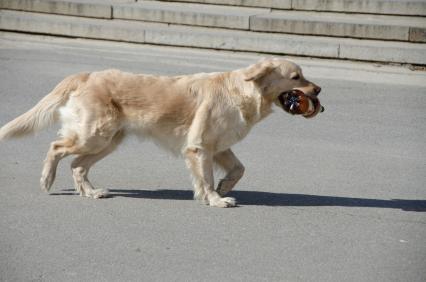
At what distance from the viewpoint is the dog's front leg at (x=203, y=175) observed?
7320 mm

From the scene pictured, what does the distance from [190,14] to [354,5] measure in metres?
2.79

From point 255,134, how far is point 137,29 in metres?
5.88

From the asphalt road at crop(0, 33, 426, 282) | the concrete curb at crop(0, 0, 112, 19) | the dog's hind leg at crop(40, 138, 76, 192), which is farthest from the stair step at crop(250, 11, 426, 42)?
the dog's hind leg at crop(40, 138, 76, 192)

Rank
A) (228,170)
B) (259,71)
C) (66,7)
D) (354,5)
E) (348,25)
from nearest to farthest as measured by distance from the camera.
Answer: (259,71) → (228,170) → (348,25) → (354,5) → (66,7)

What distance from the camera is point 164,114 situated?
743cm

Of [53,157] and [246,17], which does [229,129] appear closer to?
[53,157]

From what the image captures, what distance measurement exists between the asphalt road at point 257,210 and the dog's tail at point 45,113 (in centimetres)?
47

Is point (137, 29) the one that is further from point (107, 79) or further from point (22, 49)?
point (107, 79)

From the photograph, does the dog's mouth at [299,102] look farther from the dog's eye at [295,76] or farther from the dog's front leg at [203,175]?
the dog's front leg at [203,175]

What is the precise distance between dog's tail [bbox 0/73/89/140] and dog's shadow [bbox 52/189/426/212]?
82cm

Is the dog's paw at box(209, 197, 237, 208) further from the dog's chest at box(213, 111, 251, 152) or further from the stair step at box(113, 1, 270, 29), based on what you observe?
the stair step at box(113, 1, 270, 29)

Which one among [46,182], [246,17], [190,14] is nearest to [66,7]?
[190,14]

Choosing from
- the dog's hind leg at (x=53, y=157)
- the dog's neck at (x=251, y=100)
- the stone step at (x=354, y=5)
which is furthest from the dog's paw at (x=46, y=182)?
the stone step at (x=354, y=5)

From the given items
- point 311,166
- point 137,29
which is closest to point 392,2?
point 137,29
